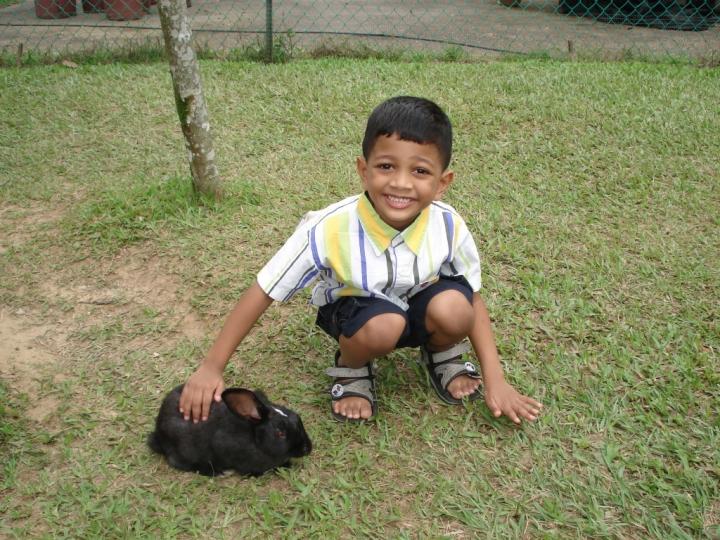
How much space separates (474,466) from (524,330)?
0.87m

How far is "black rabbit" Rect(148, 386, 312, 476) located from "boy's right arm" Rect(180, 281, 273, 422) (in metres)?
0.04

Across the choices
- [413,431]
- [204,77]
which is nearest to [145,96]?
[204,77]

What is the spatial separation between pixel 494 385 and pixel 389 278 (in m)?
0.56

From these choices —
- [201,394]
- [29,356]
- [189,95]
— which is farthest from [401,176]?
[189,95]

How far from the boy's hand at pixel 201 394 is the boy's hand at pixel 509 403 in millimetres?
972

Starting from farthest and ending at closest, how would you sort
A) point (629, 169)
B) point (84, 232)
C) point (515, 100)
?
point (515, 100), point (629, 169), point (84, 232)

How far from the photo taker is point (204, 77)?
5.88 m

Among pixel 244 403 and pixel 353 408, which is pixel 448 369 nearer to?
pixel 353 408

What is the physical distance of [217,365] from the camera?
7.21ft

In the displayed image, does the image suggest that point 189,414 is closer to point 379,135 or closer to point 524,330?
point 379,135

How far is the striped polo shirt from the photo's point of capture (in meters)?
2.28

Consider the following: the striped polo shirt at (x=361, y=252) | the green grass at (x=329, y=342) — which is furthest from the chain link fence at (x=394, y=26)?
the striped polo shirt at (x=361, y=252)

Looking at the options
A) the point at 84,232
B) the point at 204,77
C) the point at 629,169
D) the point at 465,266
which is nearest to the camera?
the point at 465,266

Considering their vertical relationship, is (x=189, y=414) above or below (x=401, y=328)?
below
